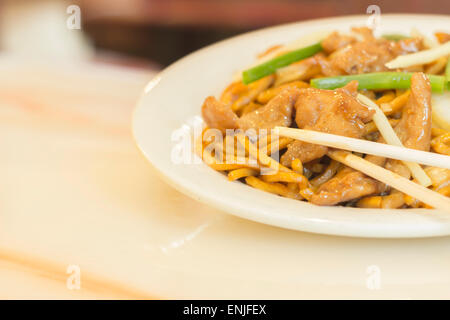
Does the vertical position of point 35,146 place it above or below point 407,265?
above

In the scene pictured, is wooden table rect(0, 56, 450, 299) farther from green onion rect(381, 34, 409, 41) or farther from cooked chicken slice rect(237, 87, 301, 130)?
green onion rect(381, 34, 409, 41)

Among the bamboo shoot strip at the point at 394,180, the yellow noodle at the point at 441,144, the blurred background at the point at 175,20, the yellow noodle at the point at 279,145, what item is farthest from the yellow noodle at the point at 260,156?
the blurred background at the point at 175,20

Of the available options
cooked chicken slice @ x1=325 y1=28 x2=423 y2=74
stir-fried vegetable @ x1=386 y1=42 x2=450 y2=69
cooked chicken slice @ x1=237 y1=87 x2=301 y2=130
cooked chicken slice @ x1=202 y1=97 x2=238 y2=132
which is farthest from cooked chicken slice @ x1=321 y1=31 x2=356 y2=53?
cooked chicken slice @ x1=202 y1=97 x2=238 y2=132

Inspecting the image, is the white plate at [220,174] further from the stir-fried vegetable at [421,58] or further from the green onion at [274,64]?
the stir-fried vegetable at [421,58]

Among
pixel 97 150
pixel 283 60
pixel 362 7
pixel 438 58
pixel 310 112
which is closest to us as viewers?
pixel 310 112

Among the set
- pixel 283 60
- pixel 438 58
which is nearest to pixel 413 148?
pixel 438 58
